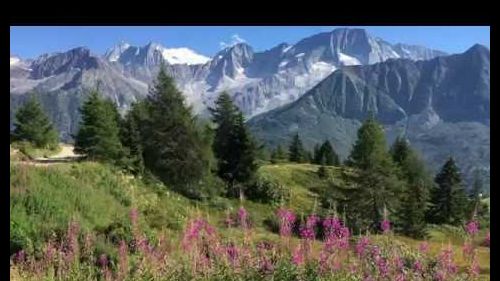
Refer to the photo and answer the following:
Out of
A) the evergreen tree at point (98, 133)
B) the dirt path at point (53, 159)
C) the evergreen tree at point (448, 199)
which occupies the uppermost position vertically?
the evergreen tree at point (98, 133)

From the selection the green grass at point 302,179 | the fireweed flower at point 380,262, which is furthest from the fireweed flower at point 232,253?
the green grass at point 302,179

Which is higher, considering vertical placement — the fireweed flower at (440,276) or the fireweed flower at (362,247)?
the fireweed flower at (362,247)

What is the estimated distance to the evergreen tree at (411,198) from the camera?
1145 inches

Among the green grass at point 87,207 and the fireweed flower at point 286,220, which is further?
the green grass at point 87,207

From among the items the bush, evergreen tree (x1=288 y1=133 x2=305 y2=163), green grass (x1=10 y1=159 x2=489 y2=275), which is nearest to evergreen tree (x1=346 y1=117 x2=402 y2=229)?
the bush

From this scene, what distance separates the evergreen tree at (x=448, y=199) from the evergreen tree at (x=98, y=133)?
22063 millimetres

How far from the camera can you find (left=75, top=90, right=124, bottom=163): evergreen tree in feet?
95.3

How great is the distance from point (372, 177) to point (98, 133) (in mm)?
14450

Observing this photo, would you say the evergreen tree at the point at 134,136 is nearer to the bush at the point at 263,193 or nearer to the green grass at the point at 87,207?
Answer: the green grass at the point at 87,207

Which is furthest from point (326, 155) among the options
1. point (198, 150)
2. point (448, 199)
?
point (198, 150)

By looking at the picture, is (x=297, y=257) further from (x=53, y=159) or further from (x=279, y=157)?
(x=279, y=157)

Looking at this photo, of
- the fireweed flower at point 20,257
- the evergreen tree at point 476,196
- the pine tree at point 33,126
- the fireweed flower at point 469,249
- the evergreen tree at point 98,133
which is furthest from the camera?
the pine tree at point 33,126
